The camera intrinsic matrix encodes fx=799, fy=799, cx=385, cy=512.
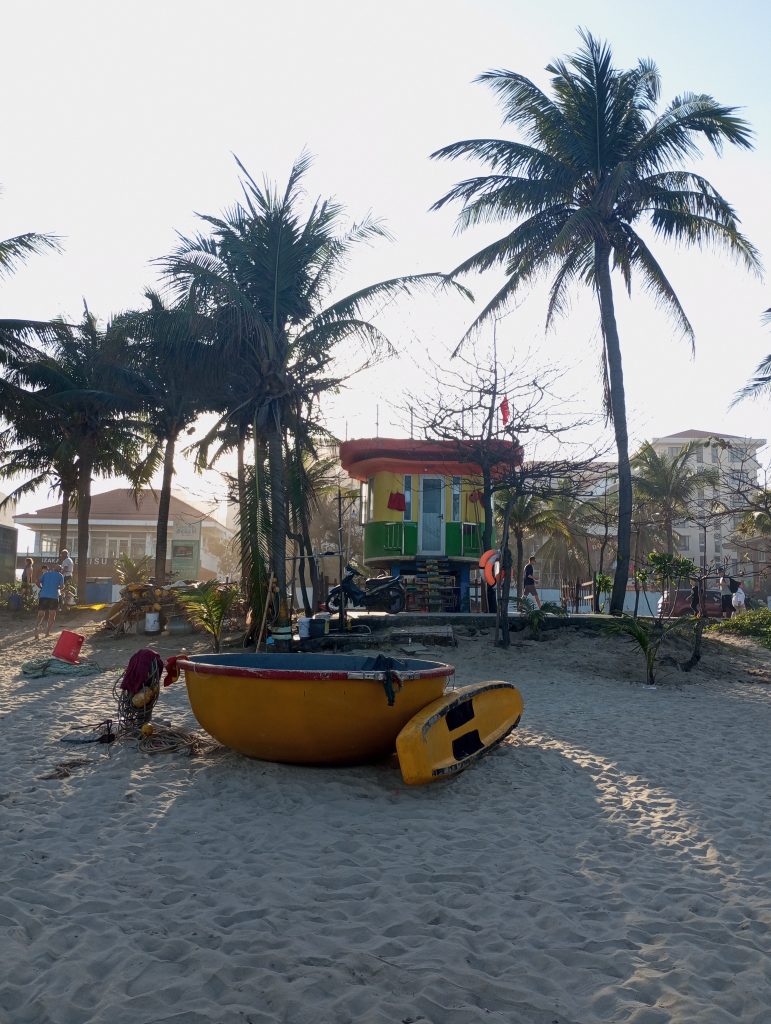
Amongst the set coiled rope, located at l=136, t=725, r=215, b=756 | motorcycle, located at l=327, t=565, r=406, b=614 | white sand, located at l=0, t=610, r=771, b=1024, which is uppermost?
motorcycle, located at l=327, t=565, r=406, b=614

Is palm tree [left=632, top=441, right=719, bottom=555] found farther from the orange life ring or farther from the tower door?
the orange life ring

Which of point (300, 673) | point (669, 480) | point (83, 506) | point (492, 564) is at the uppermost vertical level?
point (669, 480)

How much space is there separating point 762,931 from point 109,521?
41739 mm

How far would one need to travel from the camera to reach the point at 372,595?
17.1 m

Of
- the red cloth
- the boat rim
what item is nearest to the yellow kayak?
the boat rim

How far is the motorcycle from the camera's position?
51.3 ft

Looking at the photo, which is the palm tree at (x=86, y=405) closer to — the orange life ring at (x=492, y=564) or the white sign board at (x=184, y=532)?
the orange life ring at (x=492, y=564)

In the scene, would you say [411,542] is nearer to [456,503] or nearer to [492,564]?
[456,503]

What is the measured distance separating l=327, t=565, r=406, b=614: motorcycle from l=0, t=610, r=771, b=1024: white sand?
322 inches

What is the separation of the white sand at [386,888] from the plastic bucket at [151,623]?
9612 millimetres

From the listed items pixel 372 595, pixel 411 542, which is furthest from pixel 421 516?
pixel 372 595

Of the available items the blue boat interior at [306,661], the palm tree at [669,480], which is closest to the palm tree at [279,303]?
the blue boat interior at [306,661]

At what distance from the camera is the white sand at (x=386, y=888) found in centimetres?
314

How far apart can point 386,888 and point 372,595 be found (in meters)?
12.9
